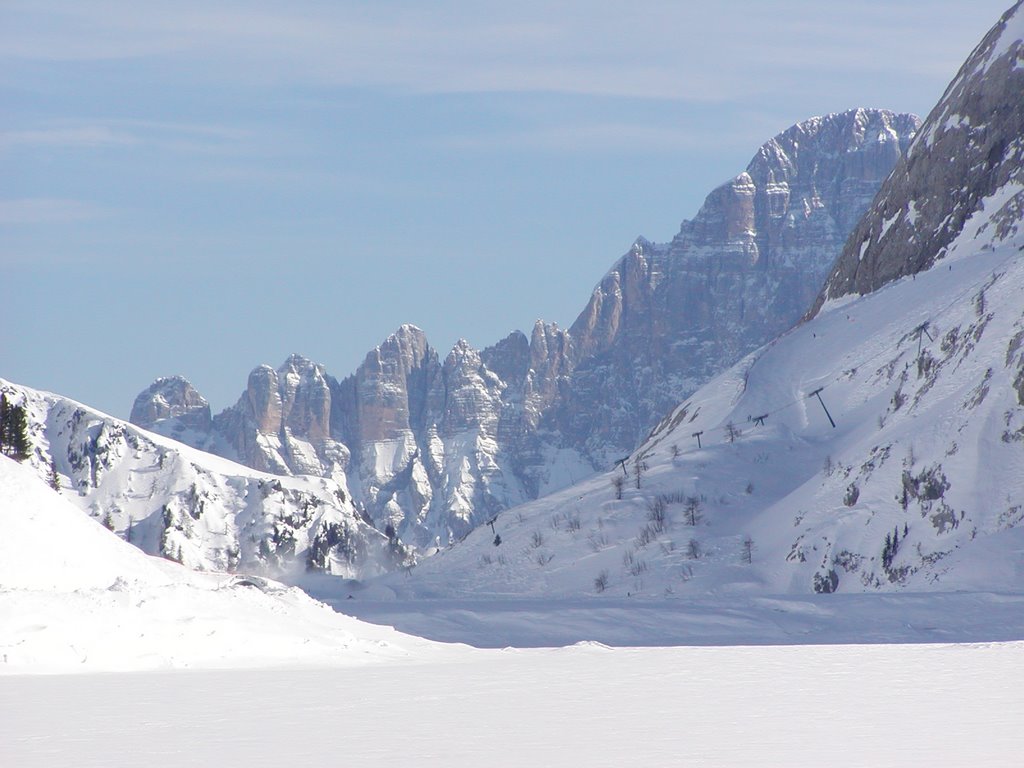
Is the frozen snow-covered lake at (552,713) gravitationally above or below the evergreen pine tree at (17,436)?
below

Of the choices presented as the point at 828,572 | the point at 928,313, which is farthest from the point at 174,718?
the point at 928,313

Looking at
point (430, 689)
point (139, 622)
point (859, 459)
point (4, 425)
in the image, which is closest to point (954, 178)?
point (859, 459)

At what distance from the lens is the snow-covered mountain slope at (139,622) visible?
23.1m

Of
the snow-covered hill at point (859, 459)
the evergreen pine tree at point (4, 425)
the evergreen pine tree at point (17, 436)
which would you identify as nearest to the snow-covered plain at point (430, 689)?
the snow-covered hill at point (859, 459)

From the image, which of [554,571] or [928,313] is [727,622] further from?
[928,313]

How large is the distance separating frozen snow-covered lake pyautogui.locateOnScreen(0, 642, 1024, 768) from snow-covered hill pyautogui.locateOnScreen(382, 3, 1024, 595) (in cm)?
2554

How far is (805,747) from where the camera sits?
14930 millimetres

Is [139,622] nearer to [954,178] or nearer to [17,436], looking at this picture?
[17,436]

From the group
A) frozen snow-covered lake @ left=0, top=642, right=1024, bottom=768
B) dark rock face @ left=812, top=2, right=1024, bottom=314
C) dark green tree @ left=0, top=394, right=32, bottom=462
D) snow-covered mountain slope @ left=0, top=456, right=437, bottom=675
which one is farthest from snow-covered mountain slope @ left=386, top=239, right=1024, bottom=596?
Answer: dark green tree @ left=0, top=394, right=32, bottom=462

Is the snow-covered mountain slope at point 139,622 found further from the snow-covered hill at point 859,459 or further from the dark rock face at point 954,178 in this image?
the dark rock face at point 954,178

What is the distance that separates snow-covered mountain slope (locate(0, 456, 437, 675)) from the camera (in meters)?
23.1

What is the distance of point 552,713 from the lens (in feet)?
59.4

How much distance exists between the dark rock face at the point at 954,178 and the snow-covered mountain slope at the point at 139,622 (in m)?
68.1

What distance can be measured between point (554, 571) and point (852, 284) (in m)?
48.2
